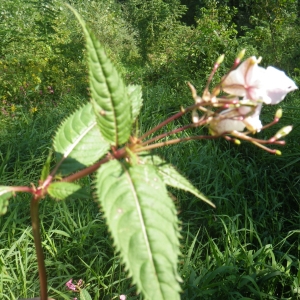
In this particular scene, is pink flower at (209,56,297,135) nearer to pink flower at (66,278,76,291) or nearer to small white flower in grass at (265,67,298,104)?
small white flower in grass at (265,67,298,104)

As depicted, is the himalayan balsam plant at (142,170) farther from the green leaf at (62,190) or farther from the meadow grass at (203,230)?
the meadow grass at (203,230)

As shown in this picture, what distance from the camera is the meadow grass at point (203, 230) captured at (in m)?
2.04

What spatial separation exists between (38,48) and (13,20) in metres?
0.73

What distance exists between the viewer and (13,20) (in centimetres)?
564

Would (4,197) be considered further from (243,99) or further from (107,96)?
(243,99)

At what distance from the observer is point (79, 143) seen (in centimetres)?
69

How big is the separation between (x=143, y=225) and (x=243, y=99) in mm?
220

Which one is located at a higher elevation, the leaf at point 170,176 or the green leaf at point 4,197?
the leaf at point 170,176

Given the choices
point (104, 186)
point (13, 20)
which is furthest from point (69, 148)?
A: point (13, 20)

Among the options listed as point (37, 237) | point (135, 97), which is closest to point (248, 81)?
point (135, 97)

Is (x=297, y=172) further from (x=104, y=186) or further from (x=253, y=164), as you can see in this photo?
(x=104, y=186)

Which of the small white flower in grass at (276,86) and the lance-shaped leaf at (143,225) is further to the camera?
the small white flower in grass at (276,86)

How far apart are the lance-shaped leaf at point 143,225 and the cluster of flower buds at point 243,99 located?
4.4 inches

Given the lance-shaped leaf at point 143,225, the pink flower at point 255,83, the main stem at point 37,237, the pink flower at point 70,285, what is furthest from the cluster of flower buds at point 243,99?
the pink flower at point 70,285
